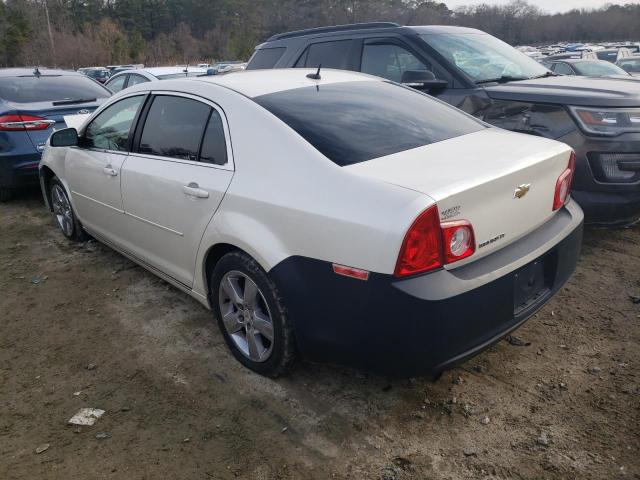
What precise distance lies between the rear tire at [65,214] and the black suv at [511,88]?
288 centimetres

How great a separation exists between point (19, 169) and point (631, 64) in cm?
1456

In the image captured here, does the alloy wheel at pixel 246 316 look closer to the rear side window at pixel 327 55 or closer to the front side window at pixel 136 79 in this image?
the rear side window at pixel 327 55

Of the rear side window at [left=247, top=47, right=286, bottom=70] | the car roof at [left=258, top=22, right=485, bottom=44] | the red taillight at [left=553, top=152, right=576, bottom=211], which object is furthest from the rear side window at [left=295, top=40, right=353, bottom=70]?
the red taillight at [left=553, top=152, right=576, bottom=211]

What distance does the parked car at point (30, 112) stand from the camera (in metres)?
5.96

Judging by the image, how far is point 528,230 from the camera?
8.64 feet

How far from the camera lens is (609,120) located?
13.2 ft

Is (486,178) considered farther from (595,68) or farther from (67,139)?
(595,68)

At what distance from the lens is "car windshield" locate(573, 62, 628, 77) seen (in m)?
10.7

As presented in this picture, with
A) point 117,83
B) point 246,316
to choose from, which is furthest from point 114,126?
point 117,83

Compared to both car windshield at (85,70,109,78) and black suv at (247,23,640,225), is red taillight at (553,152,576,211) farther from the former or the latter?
car windshield at (85,70,109,78)

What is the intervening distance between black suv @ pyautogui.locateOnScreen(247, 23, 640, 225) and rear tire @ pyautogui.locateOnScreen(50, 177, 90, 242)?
2.88 meters

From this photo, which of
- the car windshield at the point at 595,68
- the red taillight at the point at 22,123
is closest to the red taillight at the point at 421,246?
the red taillight at the point at 22,123

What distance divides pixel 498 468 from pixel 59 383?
236 centimetres

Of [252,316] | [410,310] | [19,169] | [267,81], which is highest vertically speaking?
[267,81]
